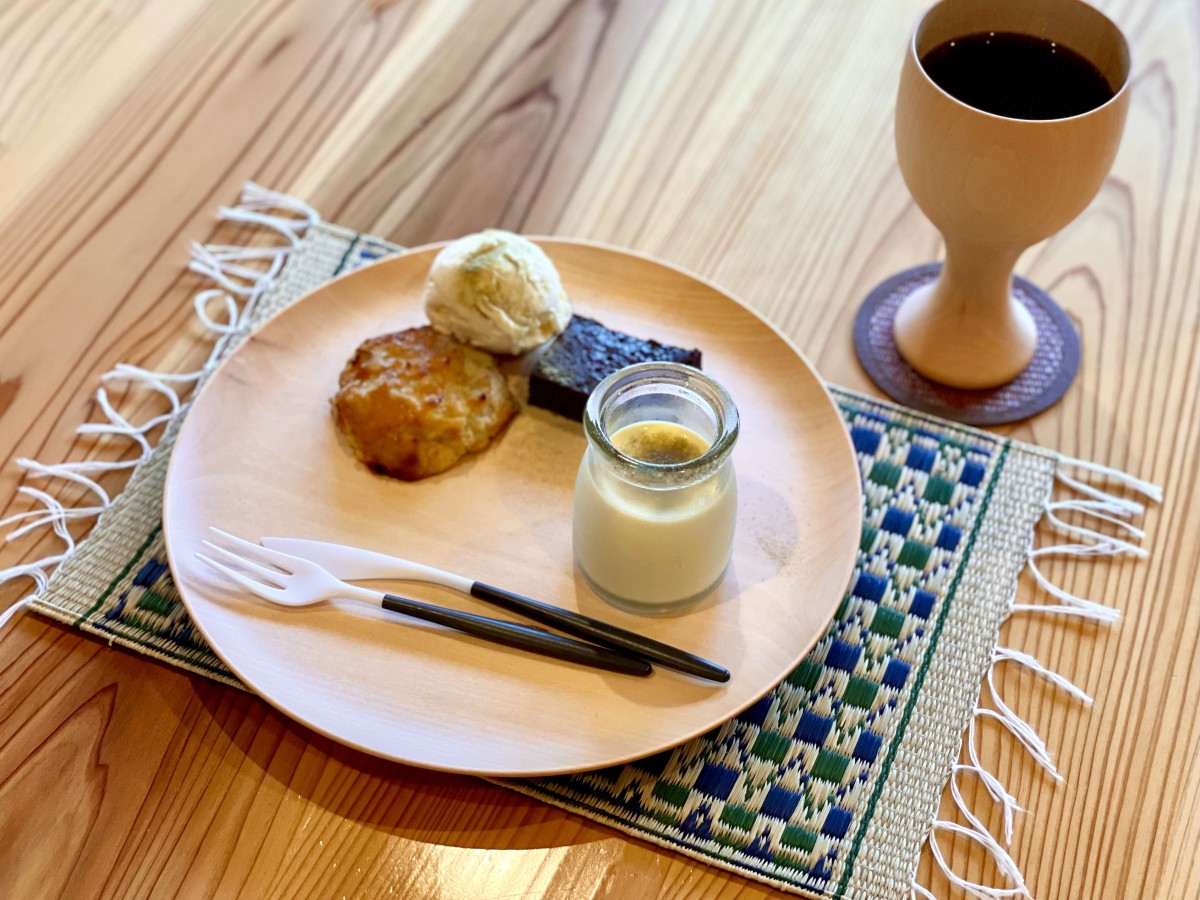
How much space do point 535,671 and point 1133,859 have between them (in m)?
0.47

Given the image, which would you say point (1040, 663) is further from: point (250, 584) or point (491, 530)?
point (250, 584)

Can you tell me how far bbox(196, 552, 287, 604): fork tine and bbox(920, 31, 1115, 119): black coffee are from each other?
710 millimetres

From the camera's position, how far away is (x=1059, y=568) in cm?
102

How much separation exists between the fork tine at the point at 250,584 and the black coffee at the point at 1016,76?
71 centimetres

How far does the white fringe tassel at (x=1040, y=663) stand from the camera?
0.85 metres

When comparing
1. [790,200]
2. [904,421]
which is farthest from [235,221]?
[904,421]

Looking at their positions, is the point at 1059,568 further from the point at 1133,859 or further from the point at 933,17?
the point at 933,17

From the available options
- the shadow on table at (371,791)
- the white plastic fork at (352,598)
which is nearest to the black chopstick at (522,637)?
the white plastic fork at (352,598)

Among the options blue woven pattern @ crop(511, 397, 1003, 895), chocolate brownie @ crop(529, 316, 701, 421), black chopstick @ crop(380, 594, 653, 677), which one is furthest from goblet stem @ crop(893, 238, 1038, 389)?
black chopstick @ crop(380, 594, 653, 677)

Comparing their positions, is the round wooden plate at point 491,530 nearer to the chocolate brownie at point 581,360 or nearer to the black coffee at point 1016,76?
the chocolate brownie at point 581,360

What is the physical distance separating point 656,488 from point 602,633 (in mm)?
131

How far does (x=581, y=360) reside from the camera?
1.05 metres

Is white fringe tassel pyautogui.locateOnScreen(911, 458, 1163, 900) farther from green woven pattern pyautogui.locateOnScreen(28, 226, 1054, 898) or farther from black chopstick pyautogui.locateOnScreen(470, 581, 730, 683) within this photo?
black chopstick pyautogui.locateOnScreen(470, 581, 730, 683)

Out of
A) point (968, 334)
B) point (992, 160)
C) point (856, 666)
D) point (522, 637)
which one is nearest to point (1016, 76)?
point (992, 160)
